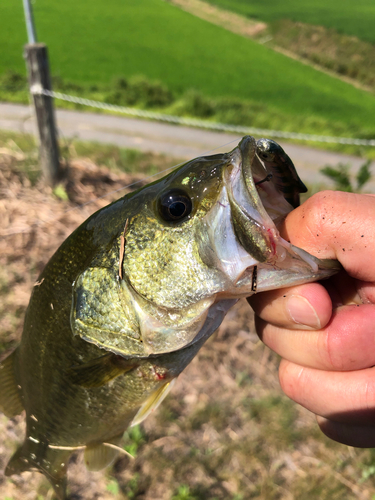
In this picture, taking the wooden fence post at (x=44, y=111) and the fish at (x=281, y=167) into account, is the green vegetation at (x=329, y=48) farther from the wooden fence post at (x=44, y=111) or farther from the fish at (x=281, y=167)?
the fish at (x=281, y=167)

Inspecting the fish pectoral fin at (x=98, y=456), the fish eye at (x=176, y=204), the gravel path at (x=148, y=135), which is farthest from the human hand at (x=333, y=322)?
the gravel path at (x=148, y=135)

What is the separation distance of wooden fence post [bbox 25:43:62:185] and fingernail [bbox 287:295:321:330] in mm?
3770

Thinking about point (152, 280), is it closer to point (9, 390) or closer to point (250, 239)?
point (250, 239)

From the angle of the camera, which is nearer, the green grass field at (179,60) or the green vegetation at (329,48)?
the green grass field at (179,60)

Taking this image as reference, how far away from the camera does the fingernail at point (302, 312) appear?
4.04 ft

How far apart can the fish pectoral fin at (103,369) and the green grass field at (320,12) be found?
70.9ft

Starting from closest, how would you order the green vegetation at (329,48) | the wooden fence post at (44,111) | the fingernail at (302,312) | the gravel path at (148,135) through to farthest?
the fingernail at (302,312)
the wooden fence post at (44,111)
the gravel path at (148,135)
the green vegetation at (329,48)

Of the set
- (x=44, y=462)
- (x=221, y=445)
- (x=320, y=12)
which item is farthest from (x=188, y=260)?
(x=320, y=12)

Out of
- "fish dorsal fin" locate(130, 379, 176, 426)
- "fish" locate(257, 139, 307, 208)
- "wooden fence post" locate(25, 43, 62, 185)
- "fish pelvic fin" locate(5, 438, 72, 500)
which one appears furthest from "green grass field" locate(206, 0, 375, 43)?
"fish pelvic fin" locate(5, 438, 72, 500)

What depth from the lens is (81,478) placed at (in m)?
2.27

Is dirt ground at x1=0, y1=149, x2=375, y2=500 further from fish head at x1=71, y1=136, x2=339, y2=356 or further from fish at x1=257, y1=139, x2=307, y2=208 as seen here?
fish at x1=257, y1=139, x2=307, y2=208

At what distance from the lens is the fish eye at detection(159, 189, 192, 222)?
1.13 m

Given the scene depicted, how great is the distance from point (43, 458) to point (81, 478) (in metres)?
0.75

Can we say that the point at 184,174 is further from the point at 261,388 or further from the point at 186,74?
the point at 186,74
